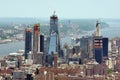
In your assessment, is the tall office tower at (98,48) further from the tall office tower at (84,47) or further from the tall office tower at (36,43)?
the tall office tower at (36,43)

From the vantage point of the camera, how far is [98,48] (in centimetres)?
2320

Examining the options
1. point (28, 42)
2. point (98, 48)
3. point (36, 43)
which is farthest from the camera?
point (28, 42)

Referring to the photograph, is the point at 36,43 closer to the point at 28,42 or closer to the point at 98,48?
the point at 28,42

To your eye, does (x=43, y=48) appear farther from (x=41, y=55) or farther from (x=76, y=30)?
(x=76, y=30)

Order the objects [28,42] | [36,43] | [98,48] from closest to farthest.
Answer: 1. [98,48]
2. [36,43]
3. [28,42]

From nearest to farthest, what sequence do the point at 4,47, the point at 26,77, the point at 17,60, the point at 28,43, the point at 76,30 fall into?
1. the point at 26,77
2. the point at 17,60
3. the point at 28,43
4. the point at 4,47
5. the point at 76,30

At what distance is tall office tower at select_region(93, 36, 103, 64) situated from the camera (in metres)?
22.5

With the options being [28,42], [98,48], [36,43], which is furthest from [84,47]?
[28,42]

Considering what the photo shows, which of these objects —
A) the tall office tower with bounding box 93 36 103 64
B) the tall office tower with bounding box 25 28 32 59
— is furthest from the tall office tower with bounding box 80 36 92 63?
the tall office tower with bounding box 25 28 32 59

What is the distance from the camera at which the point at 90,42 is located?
2467cm

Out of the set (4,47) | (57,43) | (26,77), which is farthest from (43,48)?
(4,47)

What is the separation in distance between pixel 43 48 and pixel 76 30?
2213 centimetres

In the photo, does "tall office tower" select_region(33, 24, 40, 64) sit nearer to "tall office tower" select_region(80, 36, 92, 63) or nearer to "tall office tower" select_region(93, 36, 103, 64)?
"tall office tower" select_region(80, 36, 92, 63)

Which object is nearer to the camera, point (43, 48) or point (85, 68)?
point (85, 68)
